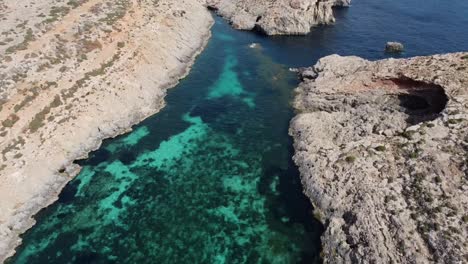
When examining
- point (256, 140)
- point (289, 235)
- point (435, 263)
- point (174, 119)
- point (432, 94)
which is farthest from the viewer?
point (174, 119)

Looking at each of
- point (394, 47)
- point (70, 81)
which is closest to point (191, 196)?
point (70, 81)

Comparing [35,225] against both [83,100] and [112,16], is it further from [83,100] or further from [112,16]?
[112,16]

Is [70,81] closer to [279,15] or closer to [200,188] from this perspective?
[200,188]

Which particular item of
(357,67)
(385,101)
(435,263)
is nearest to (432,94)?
(385,101)

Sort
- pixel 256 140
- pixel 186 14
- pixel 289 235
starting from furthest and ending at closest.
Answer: pixel 186 14, pixel 256 140, pixel 289 235

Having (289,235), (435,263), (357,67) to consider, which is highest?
(357,67)

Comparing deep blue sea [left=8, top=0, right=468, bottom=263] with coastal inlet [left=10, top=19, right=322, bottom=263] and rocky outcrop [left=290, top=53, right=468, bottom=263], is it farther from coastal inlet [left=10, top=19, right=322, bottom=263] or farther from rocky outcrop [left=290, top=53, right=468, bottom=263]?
rocky outcrop [left=290, top=53, right=468, bottom=263]

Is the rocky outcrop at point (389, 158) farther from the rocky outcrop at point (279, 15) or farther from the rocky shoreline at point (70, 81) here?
the rocky outcrop at point (279, 15)

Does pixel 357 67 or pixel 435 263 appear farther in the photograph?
pixel 357 67
